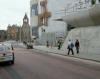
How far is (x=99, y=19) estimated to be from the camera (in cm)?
1767

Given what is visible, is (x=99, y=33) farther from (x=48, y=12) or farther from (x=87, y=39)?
(x=48, y=12)

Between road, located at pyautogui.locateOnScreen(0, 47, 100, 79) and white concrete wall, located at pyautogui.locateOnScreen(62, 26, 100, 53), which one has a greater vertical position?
white concrete wall, located at pyautogui.locateOnScreen(62, 26, 100, 53)

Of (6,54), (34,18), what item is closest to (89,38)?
(6,54)

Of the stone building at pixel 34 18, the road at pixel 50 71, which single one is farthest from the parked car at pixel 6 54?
the stone building at pixel 34 18

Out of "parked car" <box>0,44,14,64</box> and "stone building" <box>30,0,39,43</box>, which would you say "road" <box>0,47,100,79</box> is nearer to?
"parked car" <box>0,44,14,64</box>

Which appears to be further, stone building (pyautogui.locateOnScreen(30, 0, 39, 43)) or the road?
stone building (pyautogui.locateOnScreen(30, 0, 39, 43))

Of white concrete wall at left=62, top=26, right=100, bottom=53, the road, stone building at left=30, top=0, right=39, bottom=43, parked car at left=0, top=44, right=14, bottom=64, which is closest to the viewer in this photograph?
the road

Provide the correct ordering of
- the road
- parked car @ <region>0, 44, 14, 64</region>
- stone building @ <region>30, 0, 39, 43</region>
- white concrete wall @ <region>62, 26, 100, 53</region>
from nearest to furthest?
the road
parked car @ <region>0, 44, 14, 64</region>
white concrete wall @ <region>62, 26, 100, 53</region>
stone building @ <region>30, 0, 39, 43</region>

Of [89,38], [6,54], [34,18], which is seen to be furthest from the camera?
[34,18]

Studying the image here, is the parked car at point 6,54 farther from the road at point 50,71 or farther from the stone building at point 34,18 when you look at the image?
the stone building at point 34,18

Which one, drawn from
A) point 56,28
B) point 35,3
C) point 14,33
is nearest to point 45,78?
point 56,28

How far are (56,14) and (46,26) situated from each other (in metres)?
5.03

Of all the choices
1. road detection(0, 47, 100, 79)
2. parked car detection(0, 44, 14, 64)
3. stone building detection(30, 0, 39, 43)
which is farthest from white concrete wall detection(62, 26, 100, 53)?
stone building detection(30, 0, 39, 43)

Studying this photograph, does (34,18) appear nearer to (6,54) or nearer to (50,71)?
(6,54)
